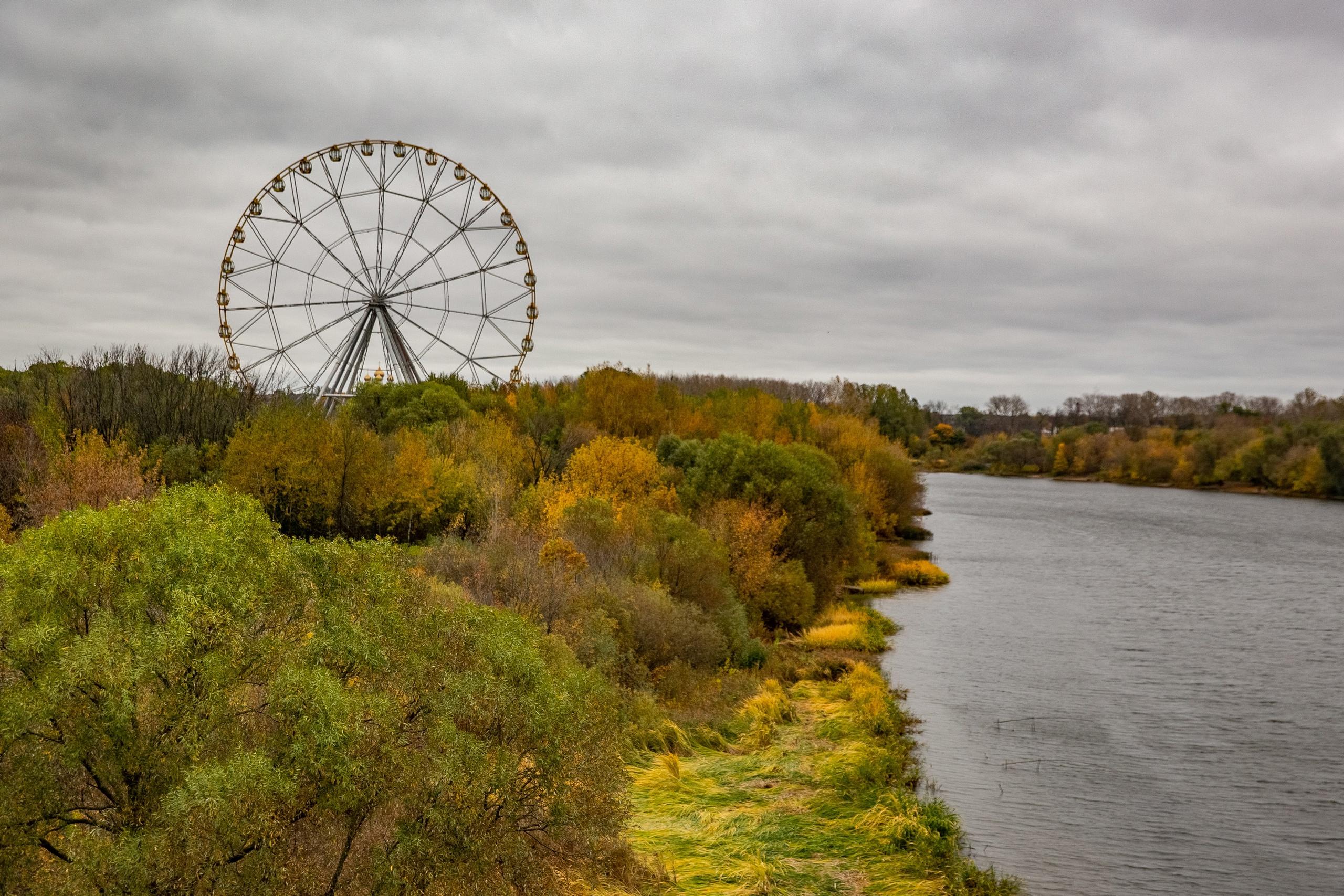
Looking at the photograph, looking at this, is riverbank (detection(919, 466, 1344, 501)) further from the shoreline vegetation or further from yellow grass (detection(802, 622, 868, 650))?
yellow grass (detection(802, 622, 868, 650))

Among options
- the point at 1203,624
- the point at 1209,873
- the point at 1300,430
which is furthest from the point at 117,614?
the point at 1300,430

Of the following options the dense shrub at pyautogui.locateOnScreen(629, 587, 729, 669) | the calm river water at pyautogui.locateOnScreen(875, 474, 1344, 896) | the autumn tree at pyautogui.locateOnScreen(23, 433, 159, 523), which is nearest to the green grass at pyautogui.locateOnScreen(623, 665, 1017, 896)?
the calm river water at pyautogui.locateOnScreen(875, 474, 1344, 896)

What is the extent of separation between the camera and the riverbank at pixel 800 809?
54.4 feet

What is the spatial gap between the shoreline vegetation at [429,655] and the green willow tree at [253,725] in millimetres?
26

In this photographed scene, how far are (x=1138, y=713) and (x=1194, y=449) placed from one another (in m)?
107

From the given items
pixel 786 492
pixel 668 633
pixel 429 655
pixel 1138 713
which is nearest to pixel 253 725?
pixel 429 655

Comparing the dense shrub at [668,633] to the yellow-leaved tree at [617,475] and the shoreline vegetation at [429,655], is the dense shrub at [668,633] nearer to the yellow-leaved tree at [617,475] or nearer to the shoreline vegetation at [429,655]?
the shoreline vegetation at [429,655]

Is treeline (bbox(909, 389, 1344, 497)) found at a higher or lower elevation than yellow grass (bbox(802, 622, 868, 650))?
higher

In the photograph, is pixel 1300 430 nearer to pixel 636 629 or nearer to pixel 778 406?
pixel 778 406

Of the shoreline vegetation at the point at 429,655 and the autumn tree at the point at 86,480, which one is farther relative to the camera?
the autumn tree at the point at 86,480

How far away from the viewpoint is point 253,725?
25.2 ft

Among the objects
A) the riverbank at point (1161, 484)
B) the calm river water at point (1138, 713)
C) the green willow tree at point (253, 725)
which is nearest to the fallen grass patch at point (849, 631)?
the calm river water at point (1138, 713)

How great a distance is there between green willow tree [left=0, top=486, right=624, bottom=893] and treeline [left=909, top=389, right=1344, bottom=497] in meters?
116

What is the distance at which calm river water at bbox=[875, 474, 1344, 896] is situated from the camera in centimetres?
1911
